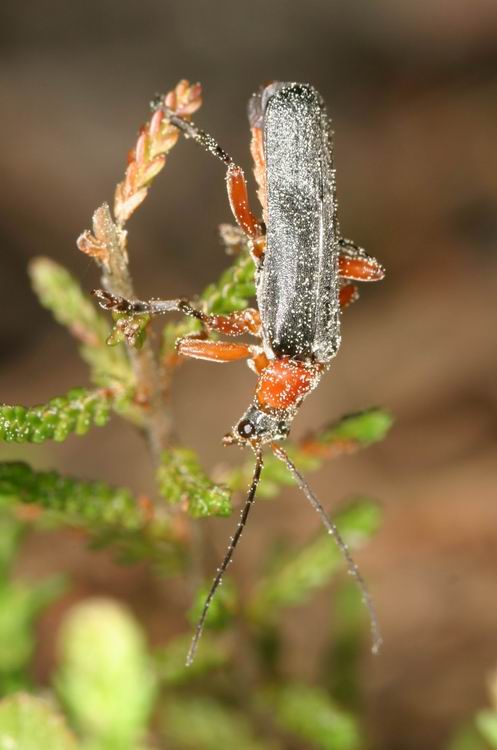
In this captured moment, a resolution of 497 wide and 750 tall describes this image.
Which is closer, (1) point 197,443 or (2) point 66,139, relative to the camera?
(1) point 197,443

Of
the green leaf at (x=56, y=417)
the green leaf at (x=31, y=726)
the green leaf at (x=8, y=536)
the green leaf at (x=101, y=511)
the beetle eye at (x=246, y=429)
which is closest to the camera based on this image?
the green leaf at (x=56, y=417)

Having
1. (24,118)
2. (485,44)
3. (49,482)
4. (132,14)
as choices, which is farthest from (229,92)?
(49,482)

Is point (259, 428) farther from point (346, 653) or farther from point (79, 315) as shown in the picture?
point (346, 653)

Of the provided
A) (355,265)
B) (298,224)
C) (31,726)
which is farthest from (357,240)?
(31,726)

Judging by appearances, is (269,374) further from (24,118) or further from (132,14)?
(132,14)

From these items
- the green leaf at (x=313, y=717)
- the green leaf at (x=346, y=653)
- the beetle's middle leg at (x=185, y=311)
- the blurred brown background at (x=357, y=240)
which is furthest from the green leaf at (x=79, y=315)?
the blurred brown background at (x=357, y=240)

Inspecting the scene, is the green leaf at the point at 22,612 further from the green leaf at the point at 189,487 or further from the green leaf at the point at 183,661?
the green leaf at the point at 189,487

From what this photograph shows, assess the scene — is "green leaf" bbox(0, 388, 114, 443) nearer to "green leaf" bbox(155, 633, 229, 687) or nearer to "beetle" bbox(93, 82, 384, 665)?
"beetle" bbox(93, 82, 384, 665)

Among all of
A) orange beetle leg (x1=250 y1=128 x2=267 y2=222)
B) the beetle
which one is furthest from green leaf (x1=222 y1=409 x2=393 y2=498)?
orange beetle leg (x1=250 y1=128 x2=267 y2=222)
